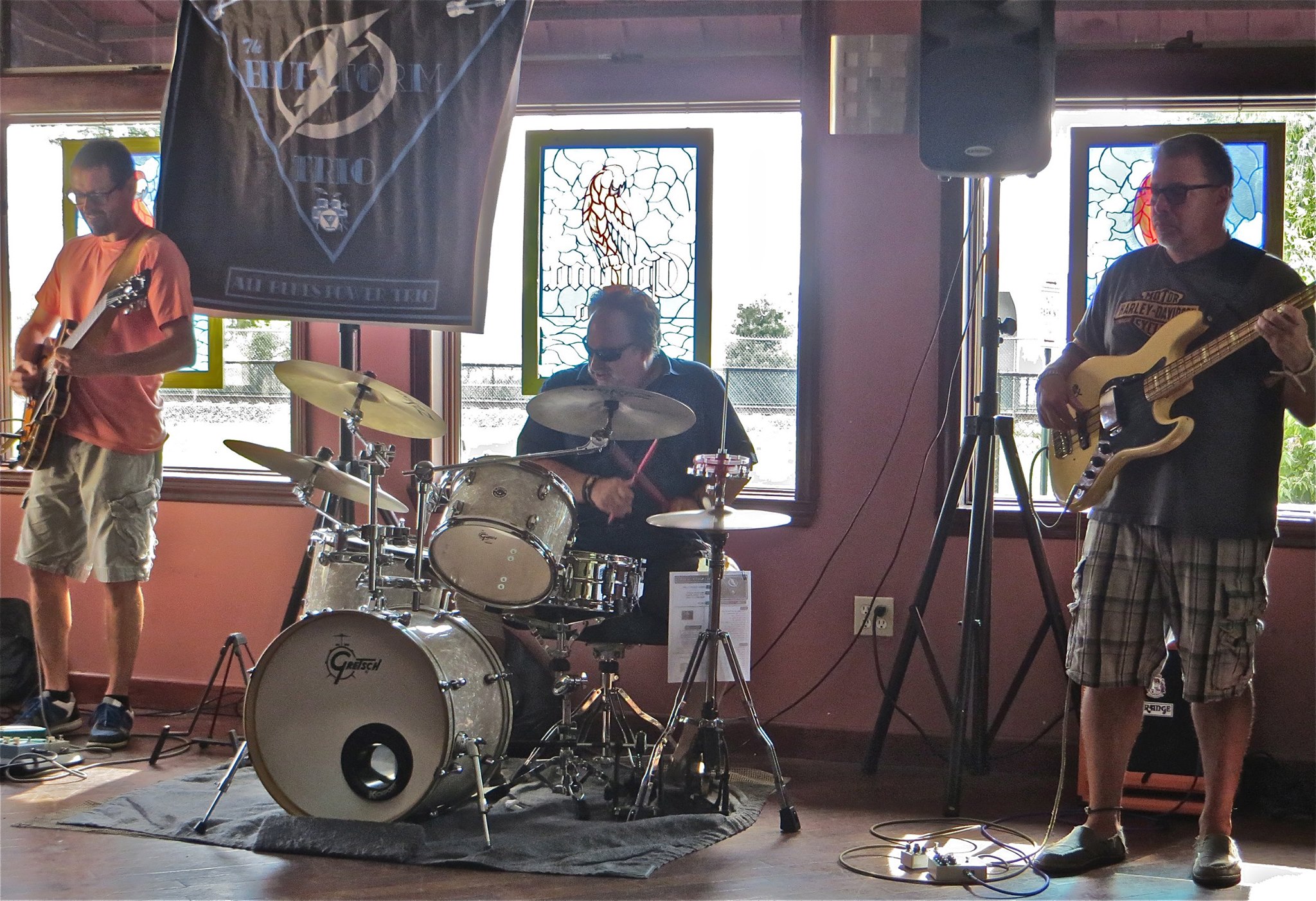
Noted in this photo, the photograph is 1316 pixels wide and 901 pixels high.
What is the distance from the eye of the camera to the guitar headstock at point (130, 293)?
3.54 m

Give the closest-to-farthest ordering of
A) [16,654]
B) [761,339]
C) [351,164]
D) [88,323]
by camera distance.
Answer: [351,164] < [88,323] < [761,339] < [16,654]

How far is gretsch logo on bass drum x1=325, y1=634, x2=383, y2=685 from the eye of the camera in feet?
9.04

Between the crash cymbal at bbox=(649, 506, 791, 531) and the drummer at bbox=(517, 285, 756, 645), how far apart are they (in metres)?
0.32

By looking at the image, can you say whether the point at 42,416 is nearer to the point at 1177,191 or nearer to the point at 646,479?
the point at 646,479

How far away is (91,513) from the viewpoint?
365cm

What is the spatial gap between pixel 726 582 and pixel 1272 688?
5.35 ft

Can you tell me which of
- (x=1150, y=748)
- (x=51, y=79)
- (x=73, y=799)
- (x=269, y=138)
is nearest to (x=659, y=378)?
(x=269, y=138)

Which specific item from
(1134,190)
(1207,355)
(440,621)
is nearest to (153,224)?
(440,621)

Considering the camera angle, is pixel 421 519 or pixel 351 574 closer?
pixel 421 519

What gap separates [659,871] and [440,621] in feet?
2.48

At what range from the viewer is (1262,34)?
3492 mm

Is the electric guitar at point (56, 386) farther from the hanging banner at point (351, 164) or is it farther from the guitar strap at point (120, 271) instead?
the hanging banner at point (351, 164)

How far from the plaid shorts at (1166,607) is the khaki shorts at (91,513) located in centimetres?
267

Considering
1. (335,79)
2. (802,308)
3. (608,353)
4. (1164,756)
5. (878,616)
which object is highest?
(335,79)
